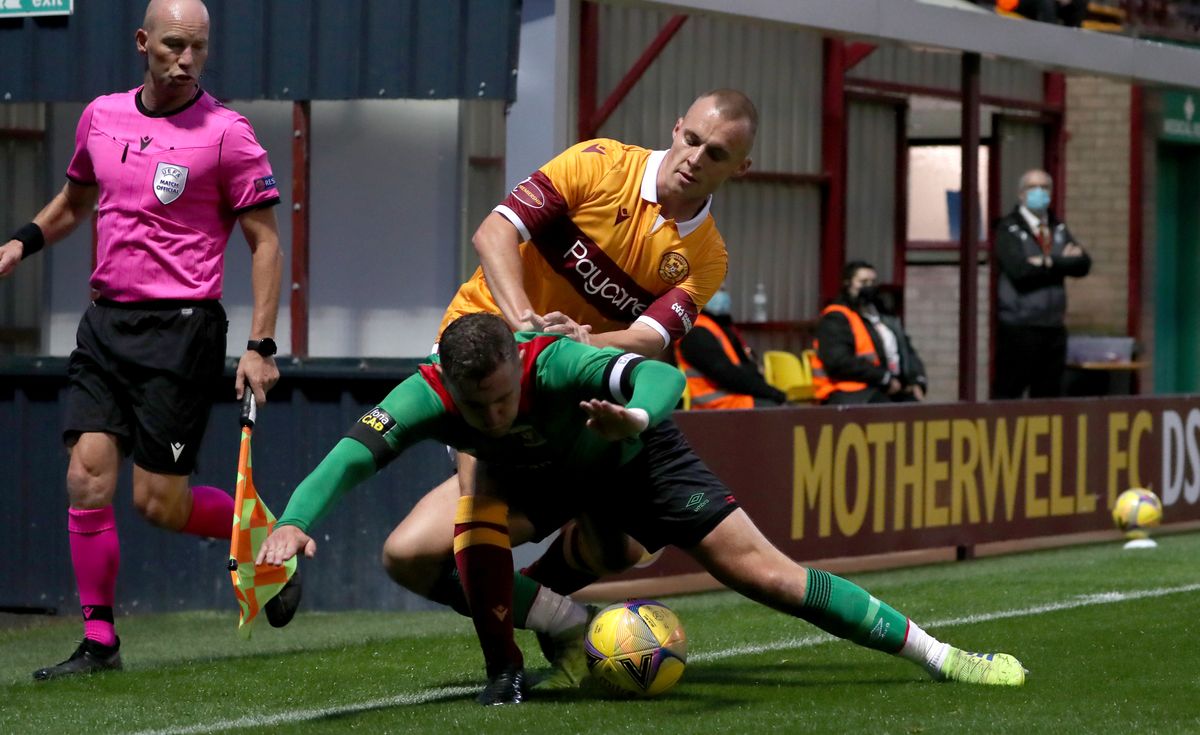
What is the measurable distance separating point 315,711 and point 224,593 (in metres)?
3.74

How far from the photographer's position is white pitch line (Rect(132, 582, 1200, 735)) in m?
6.09

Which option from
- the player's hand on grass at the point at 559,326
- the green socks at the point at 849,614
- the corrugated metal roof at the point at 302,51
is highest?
the corrugated metal roof at the point at 302,51

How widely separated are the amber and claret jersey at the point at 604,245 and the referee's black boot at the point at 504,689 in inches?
44.7

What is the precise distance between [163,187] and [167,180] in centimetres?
3

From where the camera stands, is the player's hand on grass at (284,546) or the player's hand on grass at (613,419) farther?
the player's hand on grass at (613,419)

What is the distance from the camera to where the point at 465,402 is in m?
5.58

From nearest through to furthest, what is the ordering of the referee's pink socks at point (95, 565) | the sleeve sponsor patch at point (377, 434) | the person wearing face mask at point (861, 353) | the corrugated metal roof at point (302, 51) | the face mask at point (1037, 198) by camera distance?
1. the sleeve sponsor patch at point (377, 434)
2. the referee's pink socks at point (95, 565)
3. the corrugated metal roof at point (302, 51)
4. the person wearing face mask at point (861, 353)
5. the face mask at point (1037, 198)

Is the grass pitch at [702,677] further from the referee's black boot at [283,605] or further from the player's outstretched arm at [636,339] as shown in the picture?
the player's outstretched arm at [636,339]

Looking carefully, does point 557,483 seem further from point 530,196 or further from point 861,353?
point 861,353

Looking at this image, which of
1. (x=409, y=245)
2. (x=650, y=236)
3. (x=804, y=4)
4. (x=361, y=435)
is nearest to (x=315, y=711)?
(x=361, y=435)

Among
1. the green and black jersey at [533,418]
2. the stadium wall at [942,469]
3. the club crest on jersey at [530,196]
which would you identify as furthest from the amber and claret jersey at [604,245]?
the stadium wall at [942,469]

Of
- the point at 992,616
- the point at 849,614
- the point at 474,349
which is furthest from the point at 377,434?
the point at 992,616

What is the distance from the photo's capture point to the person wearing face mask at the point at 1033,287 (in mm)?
14695

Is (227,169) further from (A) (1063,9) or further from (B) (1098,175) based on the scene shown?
(B) (1098,175)
